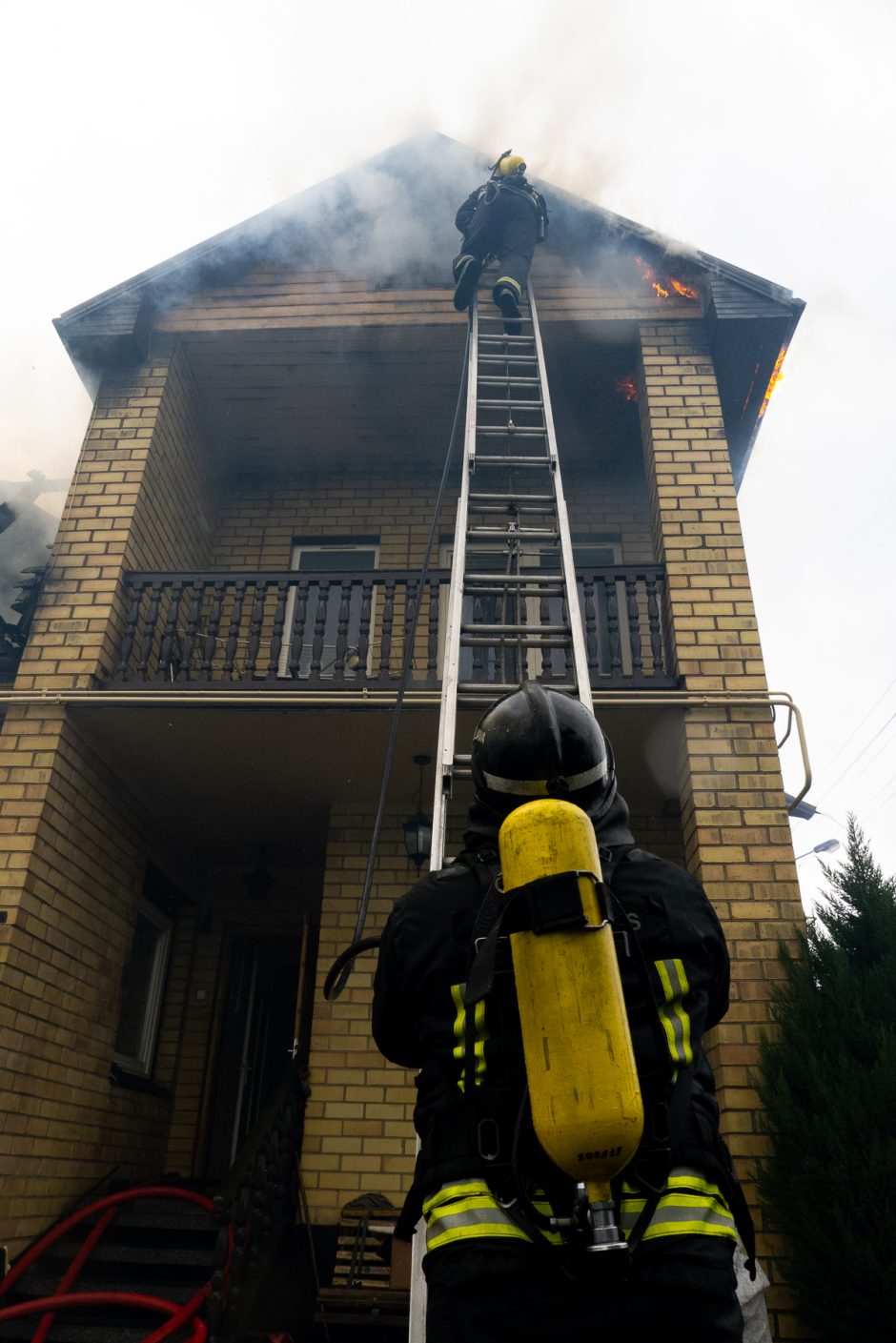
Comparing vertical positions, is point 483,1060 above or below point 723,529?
below

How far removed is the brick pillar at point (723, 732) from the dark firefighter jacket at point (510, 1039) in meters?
2.90

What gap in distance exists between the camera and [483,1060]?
1.66 metres

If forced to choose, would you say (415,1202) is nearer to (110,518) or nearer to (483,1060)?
(483,1060)

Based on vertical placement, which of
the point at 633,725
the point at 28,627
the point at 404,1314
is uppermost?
the point at 28,627

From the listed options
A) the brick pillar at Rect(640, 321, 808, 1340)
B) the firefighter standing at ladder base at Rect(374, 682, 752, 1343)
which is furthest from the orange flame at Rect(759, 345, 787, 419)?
the firefighter standing at ladder base at Rect(374, 682, 752, 1343)

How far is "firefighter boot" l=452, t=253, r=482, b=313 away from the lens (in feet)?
21.4

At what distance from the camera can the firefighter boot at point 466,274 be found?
6520 mm

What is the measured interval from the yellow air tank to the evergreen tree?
9.07ft

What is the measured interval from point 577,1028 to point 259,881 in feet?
21.6

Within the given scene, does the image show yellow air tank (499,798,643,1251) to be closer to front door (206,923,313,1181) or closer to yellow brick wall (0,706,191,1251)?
yellow brick wall (0,706,191,1251)

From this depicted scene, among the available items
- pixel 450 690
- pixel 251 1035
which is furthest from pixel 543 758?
pixel 251 1035

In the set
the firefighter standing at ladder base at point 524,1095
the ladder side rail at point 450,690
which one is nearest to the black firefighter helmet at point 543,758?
the firefighter standing at ladder base at point 524,1095

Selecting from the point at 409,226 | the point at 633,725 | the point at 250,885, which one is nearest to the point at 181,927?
the point at 250,885

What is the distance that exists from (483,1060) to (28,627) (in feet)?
17.6
